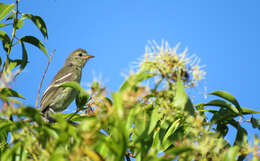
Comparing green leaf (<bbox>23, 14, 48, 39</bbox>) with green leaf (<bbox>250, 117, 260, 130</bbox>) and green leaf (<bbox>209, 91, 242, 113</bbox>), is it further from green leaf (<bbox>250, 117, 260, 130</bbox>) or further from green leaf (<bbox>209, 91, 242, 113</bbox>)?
green leaf (<bbox>250, 117, 260, 130</bbox>)

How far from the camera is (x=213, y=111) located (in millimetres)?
2395

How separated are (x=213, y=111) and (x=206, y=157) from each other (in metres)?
0.62

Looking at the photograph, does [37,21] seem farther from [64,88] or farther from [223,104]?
[64,88]

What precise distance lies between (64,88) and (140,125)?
4.91m

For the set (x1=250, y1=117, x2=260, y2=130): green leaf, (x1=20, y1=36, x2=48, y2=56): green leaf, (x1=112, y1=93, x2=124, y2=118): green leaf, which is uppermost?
(x1=20, y1=36, x2=48, y2=56): green leaf

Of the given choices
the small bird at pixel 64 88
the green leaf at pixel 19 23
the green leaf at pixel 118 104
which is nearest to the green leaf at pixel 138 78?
the green leaf at pixel 118 104

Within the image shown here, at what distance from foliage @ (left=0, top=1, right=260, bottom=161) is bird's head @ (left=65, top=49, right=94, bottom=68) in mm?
4267

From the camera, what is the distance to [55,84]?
664 centimetres

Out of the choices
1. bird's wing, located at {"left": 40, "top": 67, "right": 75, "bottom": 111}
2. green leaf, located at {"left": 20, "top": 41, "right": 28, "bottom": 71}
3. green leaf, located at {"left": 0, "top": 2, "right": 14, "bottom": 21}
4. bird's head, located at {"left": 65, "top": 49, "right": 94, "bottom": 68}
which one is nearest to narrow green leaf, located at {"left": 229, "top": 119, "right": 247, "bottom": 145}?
green leaf, located at {"left": 20, "top": 41, "right": 28, "bottom": 71}

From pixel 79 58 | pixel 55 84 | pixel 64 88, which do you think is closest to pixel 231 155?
pixel 64 88

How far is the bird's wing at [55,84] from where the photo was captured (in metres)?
6.01

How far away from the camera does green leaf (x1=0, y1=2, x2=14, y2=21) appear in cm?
298

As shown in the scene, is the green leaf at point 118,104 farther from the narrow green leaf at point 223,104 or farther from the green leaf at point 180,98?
the narrow green leaf at point 223,104

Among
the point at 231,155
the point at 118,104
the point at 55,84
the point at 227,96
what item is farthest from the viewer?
the point at 55,84
